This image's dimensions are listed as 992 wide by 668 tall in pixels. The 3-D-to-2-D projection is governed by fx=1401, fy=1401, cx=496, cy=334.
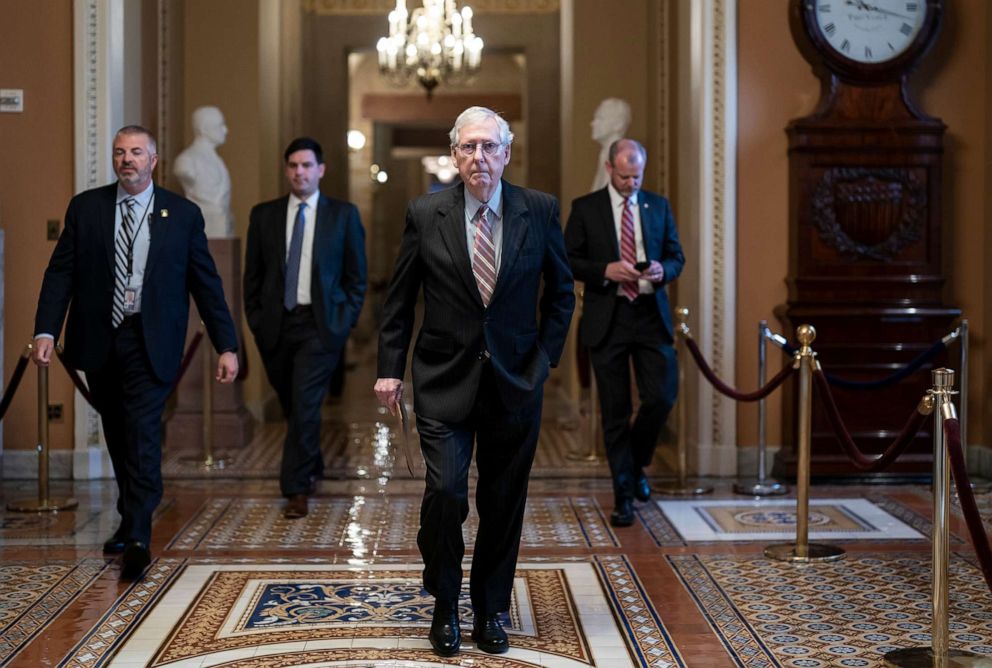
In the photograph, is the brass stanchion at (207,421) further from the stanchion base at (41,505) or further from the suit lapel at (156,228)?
the suit lapel at (156,228)

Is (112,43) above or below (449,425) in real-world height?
above

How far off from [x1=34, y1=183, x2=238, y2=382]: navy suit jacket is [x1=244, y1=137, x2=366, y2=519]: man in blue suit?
1.23 metres

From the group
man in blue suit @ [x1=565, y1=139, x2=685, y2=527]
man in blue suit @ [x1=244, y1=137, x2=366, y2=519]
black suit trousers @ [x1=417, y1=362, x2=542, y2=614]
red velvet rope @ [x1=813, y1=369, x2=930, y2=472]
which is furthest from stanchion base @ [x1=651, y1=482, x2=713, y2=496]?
black suit trousers @ [x1=417, y1=362, x2=542, y2=614]

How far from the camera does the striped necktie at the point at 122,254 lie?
18.6 ft

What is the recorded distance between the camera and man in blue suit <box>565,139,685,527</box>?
6715 millimetres

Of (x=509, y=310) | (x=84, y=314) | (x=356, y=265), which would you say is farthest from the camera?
(x=356, y=265)

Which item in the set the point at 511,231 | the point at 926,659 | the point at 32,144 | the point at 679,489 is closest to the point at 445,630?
the point at 511,231

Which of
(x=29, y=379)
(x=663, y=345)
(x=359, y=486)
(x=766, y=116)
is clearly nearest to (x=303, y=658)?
(x=663, y=345)

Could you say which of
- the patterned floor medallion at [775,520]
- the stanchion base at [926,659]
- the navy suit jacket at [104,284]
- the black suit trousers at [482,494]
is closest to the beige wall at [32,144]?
the navy suit jacket at [104,284]

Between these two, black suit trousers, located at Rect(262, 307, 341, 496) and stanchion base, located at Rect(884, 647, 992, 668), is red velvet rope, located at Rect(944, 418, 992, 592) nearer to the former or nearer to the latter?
stanchion base, located at Rect(884, 647, 992, 668)

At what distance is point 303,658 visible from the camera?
4520 millimetres

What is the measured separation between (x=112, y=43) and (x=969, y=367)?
5.34 metres

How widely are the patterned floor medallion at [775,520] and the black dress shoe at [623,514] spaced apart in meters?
0.23

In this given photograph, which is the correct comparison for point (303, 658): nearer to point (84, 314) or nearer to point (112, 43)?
point (84, 314)
